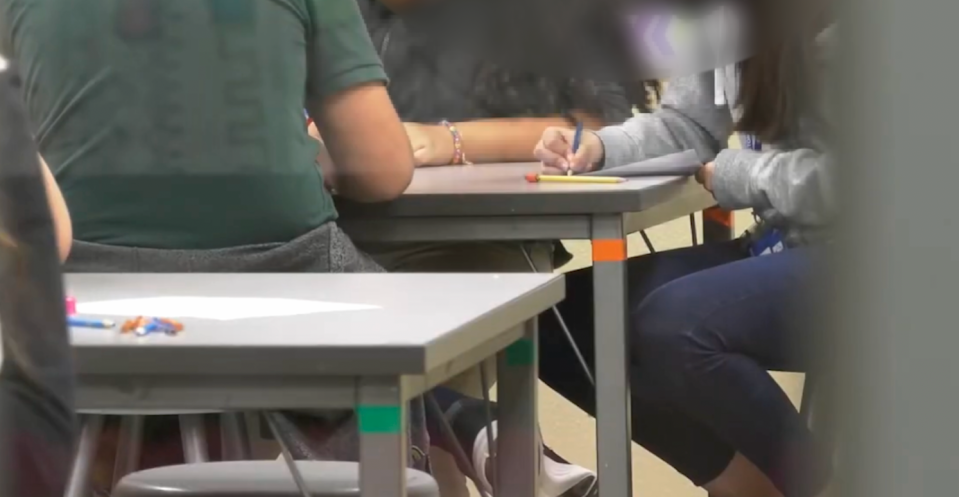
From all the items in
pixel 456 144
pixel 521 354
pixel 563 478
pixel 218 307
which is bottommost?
pixel 563 478

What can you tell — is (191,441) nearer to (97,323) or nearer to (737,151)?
(97,323)

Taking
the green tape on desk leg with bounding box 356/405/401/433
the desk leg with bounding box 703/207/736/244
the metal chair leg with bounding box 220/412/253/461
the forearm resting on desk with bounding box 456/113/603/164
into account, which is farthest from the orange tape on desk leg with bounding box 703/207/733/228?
the metal chair leg with bounding box 220/412/253/461

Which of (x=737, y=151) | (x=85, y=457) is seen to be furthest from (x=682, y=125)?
(x=85, y=457)

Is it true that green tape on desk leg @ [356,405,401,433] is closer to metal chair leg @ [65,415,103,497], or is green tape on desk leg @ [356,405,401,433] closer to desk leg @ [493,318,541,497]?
metal chair leg @ [65,415,103,497]

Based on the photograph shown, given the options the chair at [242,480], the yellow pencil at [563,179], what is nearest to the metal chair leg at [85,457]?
the chair at [242,480]

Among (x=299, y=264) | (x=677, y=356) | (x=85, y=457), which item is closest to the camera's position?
(x=85, y=457)

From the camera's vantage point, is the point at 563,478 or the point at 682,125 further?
the point at 563,478

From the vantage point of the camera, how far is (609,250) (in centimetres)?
126

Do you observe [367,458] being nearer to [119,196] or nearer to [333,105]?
[119,196]

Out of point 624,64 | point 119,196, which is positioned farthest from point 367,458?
point 624,64

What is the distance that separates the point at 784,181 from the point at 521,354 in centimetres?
76

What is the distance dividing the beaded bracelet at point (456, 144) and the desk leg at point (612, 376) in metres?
0.44

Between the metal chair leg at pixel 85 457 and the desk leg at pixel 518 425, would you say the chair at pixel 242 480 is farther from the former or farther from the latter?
the metal chair leg at pixel 85 457

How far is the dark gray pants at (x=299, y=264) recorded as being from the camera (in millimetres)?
888
